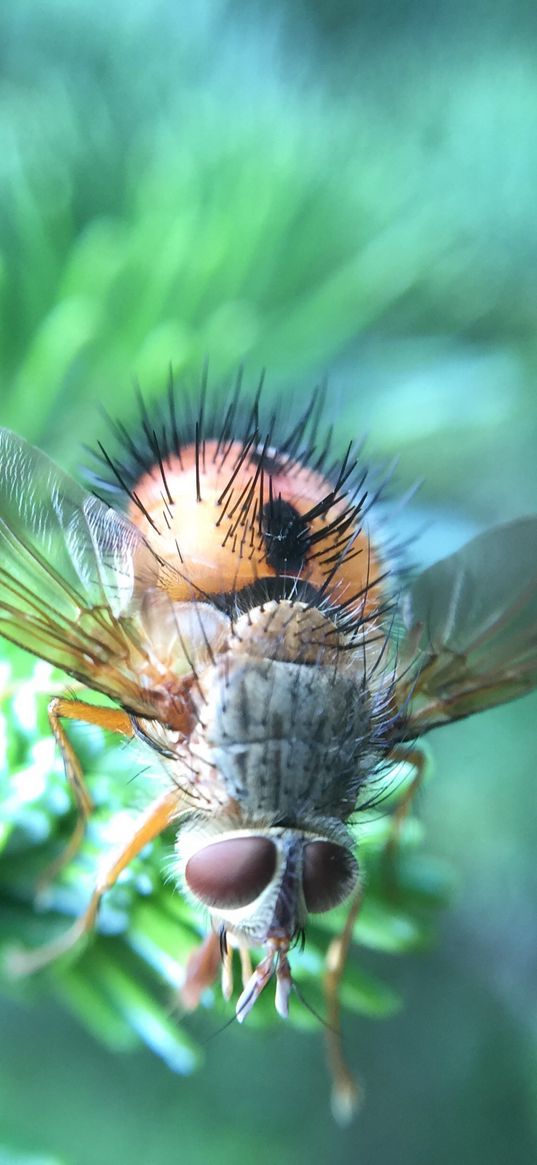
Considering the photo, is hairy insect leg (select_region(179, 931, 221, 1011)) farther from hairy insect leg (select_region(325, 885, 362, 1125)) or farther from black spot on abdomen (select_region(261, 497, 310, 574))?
black spot on abdomen (select_region(261, 497, 310, 574))

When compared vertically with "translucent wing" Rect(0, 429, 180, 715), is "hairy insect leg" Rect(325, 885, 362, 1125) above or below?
below

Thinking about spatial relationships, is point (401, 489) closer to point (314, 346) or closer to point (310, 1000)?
point (314, 346)

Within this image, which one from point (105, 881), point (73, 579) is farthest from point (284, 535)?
point (105, 881)

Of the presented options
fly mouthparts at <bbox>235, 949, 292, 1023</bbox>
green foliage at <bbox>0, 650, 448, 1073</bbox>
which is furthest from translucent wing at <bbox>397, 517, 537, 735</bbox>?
fly mouthparts at <bbox>235, 949, 292, 1023</bbox>

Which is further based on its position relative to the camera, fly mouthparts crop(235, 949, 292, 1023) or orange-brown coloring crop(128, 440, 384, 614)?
orange-brown coloring crop(128, 440, 384, 614)

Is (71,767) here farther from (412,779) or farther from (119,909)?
(412,779)

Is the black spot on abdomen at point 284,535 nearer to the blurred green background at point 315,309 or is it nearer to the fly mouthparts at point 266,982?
the blurred green background at point 315,309

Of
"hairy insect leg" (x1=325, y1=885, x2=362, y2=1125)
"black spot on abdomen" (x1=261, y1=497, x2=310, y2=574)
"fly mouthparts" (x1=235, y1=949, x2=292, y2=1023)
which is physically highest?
"black spot on abdomen" (x1=261, y1=497, x2=310, y2=574)
